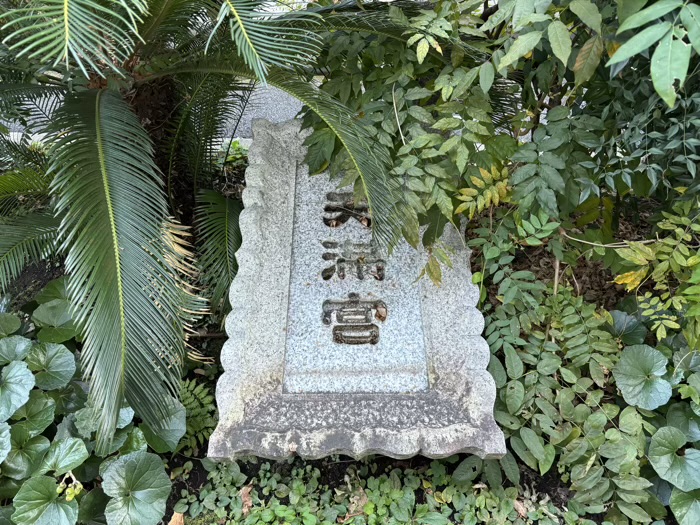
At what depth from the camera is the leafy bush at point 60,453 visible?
1.63m

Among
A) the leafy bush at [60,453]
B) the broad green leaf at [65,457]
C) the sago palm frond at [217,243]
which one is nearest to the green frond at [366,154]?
the sago palm frond at [217,243]

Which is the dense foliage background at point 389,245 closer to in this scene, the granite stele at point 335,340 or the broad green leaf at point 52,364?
the broad green leaf at point 52,364

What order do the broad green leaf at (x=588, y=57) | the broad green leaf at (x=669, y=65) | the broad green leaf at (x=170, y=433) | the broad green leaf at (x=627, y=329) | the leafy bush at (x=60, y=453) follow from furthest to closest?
the broad green leaf at (x=627, y=329)
the broad green leaf at (x=170, y=433)
the leafy bush at (x=60, y=453)
the broad green leaf at (x=588, y=57)
the broad green leaf at (x=669, y=65)

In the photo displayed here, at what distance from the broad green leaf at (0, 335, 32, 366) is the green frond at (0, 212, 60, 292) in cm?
21

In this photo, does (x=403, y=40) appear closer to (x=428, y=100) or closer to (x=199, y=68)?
(x=428, y=100)

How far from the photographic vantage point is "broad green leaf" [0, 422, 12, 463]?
1.69 metres

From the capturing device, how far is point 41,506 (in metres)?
1.62

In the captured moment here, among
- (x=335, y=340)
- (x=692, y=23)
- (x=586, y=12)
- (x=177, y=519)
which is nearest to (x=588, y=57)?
(x=586, y=12)

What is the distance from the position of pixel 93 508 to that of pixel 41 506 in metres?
0.17

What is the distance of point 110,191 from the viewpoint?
5.41ft

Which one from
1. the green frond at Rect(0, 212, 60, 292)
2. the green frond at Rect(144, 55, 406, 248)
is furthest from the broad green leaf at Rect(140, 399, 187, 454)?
the green frond at Rect(144, 55, 406, 248)

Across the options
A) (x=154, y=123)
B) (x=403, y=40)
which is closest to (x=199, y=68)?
(x=154, y=123)

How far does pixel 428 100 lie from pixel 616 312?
3.41ft

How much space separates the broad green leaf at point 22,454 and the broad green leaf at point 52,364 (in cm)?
17
